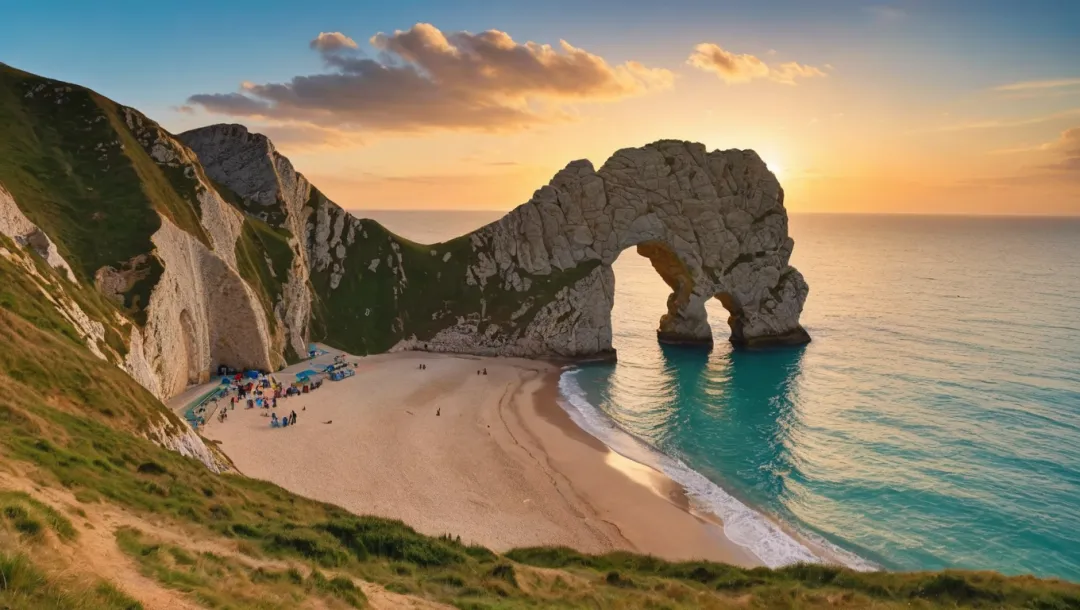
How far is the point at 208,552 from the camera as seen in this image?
1593 cm

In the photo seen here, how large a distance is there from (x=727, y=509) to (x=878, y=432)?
77.4 feet

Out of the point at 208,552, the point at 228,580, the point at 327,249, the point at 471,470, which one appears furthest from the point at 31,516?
the point at 327,249

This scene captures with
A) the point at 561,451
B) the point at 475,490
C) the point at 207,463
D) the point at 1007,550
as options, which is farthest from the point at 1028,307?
the point at 207,463

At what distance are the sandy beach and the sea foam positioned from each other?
116 centimetres

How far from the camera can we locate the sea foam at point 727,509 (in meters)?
34.6

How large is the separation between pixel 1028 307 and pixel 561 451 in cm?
11069

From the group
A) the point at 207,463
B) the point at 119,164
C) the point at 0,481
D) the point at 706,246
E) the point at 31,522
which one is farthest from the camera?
the point at 706,246

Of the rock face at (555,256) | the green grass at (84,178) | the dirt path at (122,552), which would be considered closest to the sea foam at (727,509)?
the dirt path at (122,552)

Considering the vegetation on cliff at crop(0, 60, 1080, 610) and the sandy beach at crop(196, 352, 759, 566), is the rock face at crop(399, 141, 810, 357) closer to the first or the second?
the sandy beach at crop(196, 352, 759, 566)

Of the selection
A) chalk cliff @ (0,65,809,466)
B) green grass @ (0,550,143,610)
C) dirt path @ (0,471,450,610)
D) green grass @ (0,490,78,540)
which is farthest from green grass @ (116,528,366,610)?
chalk cliff @ (0,65,809,466)

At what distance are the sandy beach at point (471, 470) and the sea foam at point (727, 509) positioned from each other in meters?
1.16

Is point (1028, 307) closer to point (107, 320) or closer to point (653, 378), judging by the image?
point (653, 378)

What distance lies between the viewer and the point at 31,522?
459 inches

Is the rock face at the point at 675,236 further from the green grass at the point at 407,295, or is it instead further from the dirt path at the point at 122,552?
the dirt path at the point at 122,552
